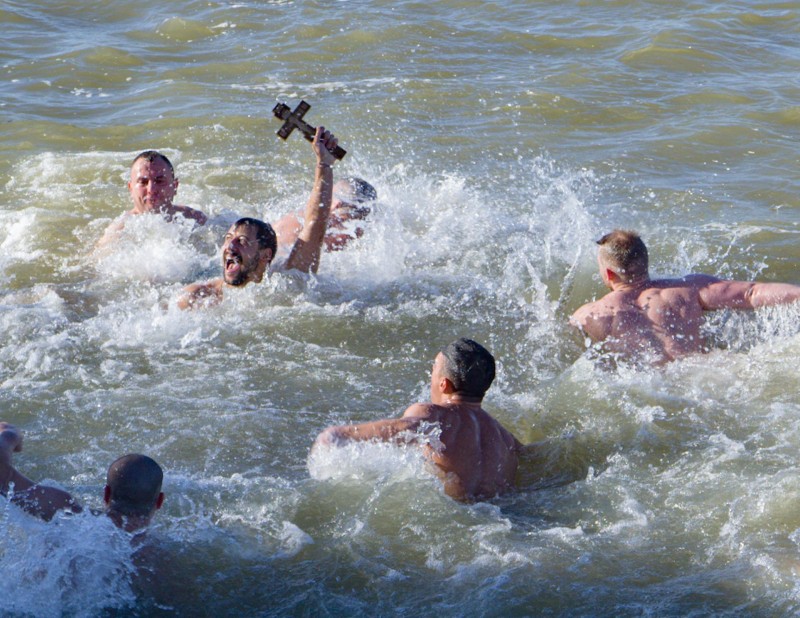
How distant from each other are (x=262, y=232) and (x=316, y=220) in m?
0.42

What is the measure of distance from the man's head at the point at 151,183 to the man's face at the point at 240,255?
150 cm

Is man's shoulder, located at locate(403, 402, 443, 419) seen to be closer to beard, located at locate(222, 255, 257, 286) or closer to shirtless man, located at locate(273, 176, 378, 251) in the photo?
beard, located at locate(222, 255, 257, 286)

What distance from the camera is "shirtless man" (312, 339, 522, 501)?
553 centimetres

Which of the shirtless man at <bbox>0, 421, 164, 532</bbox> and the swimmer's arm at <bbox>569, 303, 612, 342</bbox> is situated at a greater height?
the swimmer's arm at <bbox>569, 303, 612, 342</bbox>

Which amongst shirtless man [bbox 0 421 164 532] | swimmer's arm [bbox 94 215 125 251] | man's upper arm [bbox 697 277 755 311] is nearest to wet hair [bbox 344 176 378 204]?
swimmer's arm [bbox 94 215 125 251]

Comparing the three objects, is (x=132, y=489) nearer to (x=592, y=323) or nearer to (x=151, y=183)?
(x=592, y=323)

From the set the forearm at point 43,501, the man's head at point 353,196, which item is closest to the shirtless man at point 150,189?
the man's head at point 353,196

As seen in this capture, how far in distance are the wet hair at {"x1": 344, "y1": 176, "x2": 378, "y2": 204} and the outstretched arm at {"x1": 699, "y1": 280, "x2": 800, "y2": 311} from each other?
302 cm

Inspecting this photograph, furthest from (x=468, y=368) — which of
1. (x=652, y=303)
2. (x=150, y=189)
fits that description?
(x=150, y=189)

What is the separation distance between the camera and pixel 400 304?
824cm

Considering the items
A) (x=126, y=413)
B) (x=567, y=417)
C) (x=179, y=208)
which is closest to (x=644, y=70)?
(x=179, y=208)

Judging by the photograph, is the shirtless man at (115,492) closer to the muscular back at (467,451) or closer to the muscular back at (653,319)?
the muscular back at (467,451)

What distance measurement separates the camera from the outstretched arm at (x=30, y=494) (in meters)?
4.93

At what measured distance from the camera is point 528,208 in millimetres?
9945
